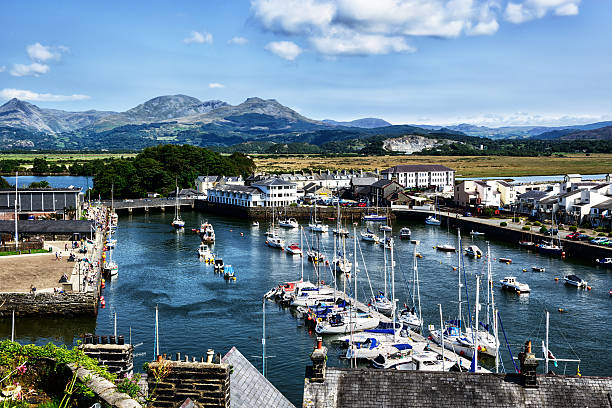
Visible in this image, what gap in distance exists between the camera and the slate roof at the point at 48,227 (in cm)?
5541

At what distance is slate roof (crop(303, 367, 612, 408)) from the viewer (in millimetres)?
12805

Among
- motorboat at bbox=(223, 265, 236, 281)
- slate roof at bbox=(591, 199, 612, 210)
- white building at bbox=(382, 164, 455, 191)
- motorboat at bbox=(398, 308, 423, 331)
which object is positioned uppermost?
white building at bbox=(382, 164, 455, 191)

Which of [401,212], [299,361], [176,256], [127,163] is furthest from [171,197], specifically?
[299,361]

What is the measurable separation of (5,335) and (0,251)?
19304 mm

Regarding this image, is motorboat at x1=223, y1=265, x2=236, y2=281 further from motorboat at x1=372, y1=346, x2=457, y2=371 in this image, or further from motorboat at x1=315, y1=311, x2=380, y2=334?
motorboat at x1=372, y1=346, x2=457, y2=371

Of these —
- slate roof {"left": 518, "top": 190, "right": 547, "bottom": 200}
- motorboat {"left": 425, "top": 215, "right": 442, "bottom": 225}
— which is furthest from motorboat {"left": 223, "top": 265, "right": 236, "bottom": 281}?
slate roof {"left": 518, "top": 190, "right": 547, "bottom": 200}

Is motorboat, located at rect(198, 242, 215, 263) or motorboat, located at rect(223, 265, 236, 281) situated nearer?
motorboat, located at rect(223, 265, 236, 281)

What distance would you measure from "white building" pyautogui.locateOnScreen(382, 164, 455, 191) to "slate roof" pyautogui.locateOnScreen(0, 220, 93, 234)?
66.9 m

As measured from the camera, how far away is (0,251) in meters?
48.4

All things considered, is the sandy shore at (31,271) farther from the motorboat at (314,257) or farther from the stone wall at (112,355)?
the stone wall at (112,355)

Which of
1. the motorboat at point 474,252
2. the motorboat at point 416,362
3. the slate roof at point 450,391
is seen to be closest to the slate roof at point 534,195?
the motorboat at point 474,252

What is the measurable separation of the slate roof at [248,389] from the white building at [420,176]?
100763mm

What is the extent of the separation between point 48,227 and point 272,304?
92.3 feet

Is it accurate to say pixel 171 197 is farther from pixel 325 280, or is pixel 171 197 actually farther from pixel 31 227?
pixel 325 280
